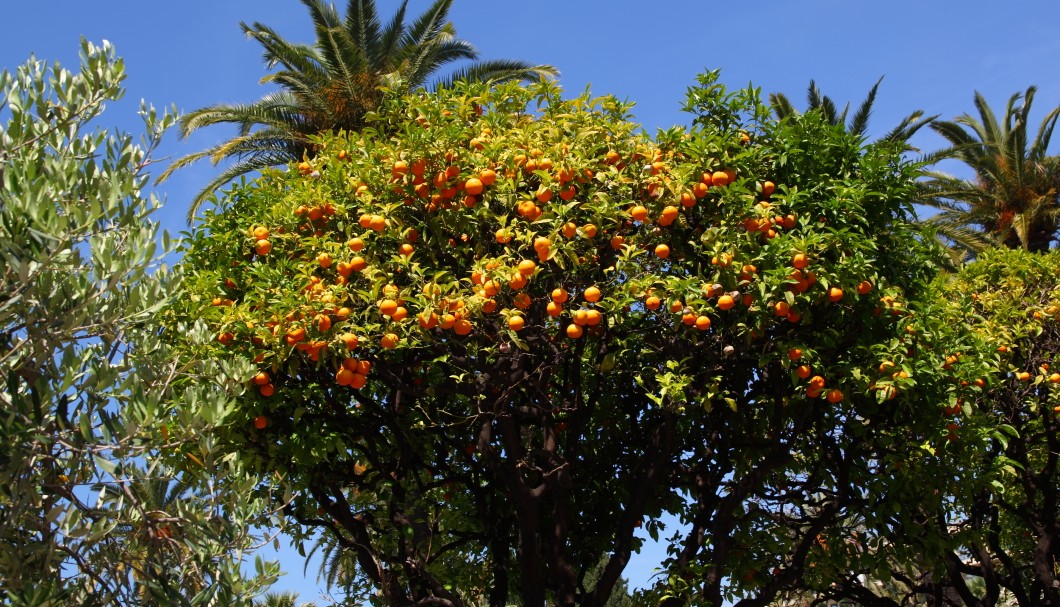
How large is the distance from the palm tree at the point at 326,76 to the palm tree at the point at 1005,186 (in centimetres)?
1079

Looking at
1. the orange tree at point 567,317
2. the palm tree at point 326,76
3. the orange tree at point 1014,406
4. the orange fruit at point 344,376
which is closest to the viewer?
the orange fruit at point 344,376

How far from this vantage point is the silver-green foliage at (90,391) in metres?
4.07

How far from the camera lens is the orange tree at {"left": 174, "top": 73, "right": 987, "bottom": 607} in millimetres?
6695

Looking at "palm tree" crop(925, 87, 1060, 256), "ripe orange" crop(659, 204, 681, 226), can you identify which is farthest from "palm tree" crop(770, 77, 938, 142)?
"ripe orange" crop(659, 204, 681, 226)

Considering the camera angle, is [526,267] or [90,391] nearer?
[90,391]

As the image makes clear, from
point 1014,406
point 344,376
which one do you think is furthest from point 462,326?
point 1014,406

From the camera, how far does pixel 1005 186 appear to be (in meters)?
20.9

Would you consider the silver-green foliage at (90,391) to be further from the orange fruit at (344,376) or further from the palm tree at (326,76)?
the palm tree at (326,76)

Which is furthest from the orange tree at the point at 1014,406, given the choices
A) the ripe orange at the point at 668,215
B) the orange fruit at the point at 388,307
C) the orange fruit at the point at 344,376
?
the orange fruit at the point at 344,376

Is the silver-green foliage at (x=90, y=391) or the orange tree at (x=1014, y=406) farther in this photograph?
the orange tree at (x=1014, y=406)

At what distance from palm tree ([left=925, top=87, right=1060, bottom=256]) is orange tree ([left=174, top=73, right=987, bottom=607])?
14.0m

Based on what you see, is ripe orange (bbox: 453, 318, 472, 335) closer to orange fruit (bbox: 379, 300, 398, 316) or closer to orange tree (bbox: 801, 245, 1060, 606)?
orange fruit (bbox: 379, 300, 398, 316)

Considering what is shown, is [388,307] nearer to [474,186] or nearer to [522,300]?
[522,300]

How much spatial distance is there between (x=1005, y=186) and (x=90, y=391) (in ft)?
67.8
